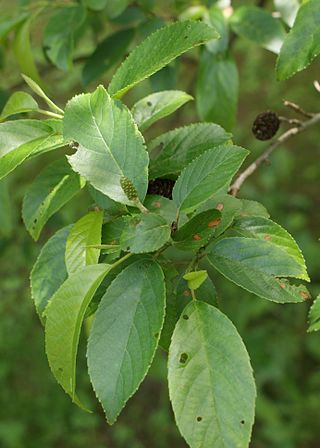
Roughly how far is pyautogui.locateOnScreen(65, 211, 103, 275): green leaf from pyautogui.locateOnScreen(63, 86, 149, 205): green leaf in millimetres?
90

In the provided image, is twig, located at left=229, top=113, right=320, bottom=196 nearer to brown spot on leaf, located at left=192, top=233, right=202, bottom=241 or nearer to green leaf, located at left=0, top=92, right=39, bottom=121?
brown spot on leaf, located at left=192, top=233, right=202, bottom=241

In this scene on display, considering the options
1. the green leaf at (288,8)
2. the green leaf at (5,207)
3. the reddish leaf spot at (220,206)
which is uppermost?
the green leaf at (288,8)

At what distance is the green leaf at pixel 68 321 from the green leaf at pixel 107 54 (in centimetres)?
95

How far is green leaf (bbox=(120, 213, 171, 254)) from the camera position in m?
0.86

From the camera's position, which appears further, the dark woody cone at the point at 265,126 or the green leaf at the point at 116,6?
the green leaf at the point at 116,6

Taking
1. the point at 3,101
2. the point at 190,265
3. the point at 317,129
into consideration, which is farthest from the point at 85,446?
the point at 190,265

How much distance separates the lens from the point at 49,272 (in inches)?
42.1

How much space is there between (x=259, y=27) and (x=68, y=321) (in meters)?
0.89

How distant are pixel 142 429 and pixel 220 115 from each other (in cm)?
193

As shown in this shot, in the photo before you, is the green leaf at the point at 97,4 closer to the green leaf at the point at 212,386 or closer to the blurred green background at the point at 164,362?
the blurred green background at the point at 164,362

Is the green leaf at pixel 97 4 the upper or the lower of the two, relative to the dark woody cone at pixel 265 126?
upper

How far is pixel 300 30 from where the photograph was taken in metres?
1.03

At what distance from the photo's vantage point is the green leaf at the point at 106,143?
934 millimetres

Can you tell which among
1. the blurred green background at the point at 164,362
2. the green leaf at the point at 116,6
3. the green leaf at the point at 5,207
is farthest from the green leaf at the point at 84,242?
the blurred green background at the point at 164,362
